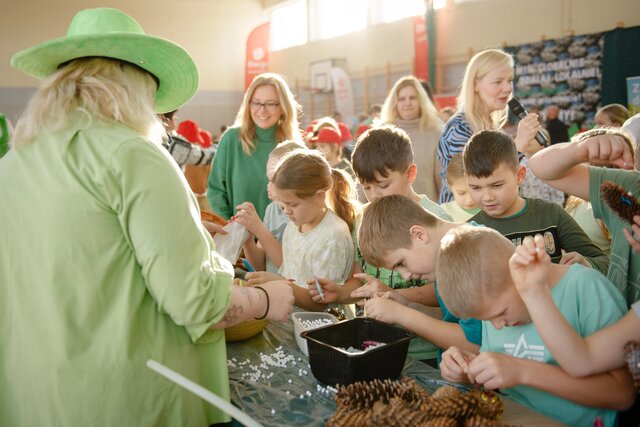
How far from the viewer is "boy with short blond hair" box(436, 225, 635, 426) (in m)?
1.10

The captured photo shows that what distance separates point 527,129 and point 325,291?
102 cm

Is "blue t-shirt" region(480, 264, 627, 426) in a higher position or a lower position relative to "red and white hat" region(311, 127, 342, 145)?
lower

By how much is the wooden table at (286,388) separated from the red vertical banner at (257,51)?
34.2ft

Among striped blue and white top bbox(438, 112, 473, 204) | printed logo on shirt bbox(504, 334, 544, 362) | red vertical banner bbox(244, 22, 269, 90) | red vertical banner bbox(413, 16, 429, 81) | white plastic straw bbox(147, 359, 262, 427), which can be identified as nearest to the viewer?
white plastic straw bbox(147, 359, 262, 427)

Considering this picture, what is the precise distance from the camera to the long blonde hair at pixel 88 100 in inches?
44.4

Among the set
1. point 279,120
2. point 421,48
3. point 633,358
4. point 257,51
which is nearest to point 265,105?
point 279,120

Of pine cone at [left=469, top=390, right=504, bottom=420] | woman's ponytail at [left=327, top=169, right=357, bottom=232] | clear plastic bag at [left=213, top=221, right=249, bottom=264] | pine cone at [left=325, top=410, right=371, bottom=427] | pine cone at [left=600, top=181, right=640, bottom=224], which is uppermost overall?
pine cone at [left=600, top=181, right=640, bottom=224]

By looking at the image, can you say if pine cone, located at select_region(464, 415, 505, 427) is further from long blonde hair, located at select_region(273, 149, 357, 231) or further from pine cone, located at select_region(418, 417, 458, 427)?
long blonde hair, located at select_region(273, 149, 357, 231)

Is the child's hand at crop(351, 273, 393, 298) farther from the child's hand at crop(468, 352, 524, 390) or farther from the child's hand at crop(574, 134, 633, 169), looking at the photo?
the child's hand at crop(574, 134, 633, 169)

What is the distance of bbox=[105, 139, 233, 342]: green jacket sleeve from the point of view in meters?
1.05

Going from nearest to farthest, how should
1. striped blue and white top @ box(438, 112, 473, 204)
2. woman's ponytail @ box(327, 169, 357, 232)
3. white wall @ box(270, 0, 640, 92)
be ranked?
woman's ponytail @ box(327, 169, 357, 232), striped blue and white top @ box(438, 112, 473, 204), white wall @ box(270, 0, 640, 92)

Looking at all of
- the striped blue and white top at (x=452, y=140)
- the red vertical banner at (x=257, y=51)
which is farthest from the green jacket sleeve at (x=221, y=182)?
the red vertical banner at (x=257, y=51)

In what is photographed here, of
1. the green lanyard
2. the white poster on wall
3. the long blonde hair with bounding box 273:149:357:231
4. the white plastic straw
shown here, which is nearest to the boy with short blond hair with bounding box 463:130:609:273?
the long blonde hair with bounding box 273:149:357:231

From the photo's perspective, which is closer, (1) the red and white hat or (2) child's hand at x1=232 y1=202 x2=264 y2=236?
(2) child's hand at x1=232 y1=202 x2=264 y2=236
